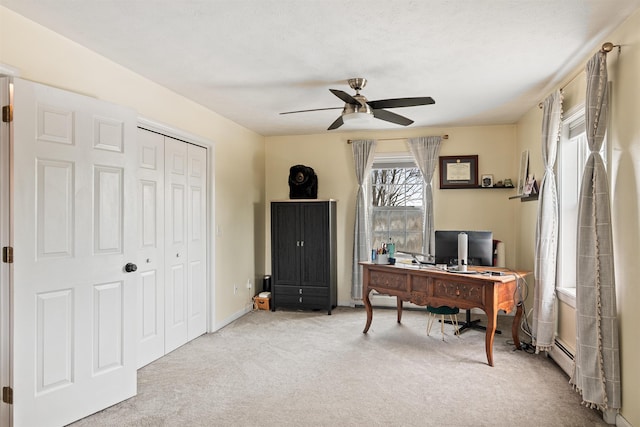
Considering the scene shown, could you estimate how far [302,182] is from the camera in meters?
5.41

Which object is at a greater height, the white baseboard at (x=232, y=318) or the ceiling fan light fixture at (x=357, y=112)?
the ceiling fan light fixture at (x=357, y=112)

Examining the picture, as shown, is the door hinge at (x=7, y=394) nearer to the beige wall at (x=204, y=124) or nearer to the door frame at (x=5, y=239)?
the door frame at (x=5, y=239)

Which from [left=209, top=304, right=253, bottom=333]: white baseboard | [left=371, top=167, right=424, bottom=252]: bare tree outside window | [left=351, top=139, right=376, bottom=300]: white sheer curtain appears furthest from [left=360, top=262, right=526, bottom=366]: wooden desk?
[left=209, top=304, right=253, bottom=333]: white baseboard

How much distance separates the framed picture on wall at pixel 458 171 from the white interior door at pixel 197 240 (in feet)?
10.2

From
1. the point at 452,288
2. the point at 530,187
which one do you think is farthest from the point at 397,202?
the point at 452,288

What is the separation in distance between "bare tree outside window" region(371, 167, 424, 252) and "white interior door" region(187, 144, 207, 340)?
2.43 metres

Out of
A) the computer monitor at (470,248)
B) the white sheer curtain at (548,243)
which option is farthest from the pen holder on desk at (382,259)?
the white sheer curtain at (548,243)

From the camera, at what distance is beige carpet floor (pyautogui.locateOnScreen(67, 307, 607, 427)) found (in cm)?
255

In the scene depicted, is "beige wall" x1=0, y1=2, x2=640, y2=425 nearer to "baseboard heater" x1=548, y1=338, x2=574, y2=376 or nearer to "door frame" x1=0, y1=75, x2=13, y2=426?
"door frame" x1=0, y1=75, x2=13, y2=426

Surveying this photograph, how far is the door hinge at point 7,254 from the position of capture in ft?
7.27

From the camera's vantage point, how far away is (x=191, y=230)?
4145mm

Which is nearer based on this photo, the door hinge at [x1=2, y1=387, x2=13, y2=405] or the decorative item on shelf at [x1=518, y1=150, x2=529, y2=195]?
the door hinge at [x1=2, y1=387, x2=13, y2=405]

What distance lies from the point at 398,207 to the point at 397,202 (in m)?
0.08

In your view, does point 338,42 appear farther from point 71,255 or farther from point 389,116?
point 71,255
